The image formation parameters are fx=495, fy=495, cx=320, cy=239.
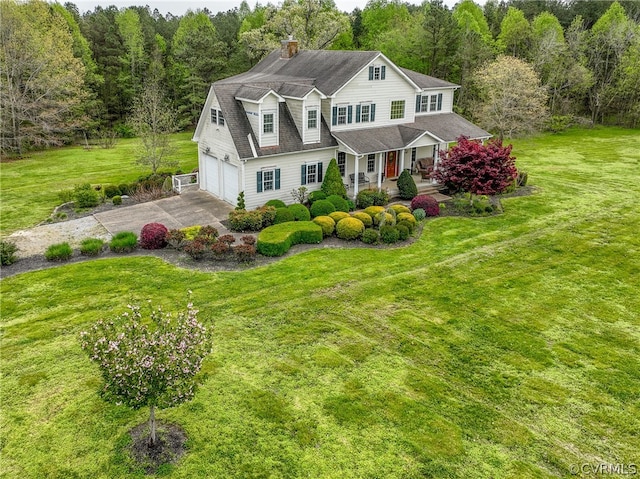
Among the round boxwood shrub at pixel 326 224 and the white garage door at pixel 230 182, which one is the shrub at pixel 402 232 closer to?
the round boxwood shrub at pixel 326 224

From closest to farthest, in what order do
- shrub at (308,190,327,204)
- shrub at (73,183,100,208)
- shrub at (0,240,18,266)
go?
shrub at (0,240,18,266) < shrub at (308,190,327,204) < shrub at (73,183,100,208)

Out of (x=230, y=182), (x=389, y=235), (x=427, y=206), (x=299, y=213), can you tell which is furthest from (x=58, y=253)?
(x=427, y=206)

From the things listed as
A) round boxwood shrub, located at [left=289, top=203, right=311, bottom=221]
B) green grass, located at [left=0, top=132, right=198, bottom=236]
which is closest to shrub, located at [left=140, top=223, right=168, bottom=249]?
round boxwood shrub, located at [left=289, top=203, right=311, bottom=221]

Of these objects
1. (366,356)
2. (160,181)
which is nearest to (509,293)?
(366,356)

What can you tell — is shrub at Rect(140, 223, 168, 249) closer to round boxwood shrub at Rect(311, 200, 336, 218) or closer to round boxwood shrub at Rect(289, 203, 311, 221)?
round boxwood shrub at Rect(289, 203, 311, 221)

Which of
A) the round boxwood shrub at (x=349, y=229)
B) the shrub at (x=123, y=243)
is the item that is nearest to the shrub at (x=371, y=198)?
the round boxwood shrub at (x=349, y=229)

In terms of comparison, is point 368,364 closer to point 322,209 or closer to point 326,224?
point 326,224

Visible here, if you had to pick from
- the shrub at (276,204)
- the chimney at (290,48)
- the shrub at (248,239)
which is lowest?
the shrub at (248,239)

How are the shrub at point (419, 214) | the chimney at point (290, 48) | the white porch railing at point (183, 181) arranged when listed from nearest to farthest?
the shrub at point (419, 214), the white porch railing at point (183, 181), the chimney at point (290, 48)

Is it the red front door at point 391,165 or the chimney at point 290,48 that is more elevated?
the chimney at point 290,48
